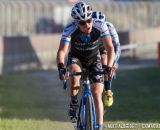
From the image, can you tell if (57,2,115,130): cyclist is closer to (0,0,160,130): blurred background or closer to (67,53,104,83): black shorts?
(67,53,104,83): black shorts

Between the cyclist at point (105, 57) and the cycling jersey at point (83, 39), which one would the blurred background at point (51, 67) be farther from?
the cycling jersey at point (83, 39)

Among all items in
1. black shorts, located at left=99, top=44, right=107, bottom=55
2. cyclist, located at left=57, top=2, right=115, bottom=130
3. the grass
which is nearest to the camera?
cyclist, located at left=57, top=2, right=115, bottom=130

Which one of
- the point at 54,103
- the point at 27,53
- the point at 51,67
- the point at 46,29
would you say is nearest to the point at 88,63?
the point at 54,103

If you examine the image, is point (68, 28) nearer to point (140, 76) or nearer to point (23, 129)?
point (23, 129)

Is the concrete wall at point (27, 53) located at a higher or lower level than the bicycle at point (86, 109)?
lower

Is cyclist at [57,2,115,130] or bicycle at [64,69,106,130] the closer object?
bicycle at [64,69,106,130]

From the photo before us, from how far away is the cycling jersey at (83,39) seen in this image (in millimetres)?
10867

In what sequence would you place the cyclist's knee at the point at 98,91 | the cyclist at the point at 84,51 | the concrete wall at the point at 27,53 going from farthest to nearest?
the concrete wall at the point at 27,53 → the cyclist's knee at the point at 98,91 → the cyclist at the point at 84,51

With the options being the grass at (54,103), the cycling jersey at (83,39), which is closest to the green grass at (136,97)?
the grass at (54,103)

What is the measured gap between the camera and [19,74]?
24.3m

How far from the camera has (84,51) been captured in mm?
11031

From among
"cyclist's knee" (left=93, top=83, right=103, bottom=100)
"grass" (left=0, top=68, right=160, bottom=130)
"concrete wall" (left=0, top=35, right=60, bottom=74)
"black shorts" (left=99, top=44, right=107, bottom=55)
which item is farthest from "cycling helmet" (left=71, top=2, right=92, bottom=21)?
"concrete wall" (left=0, top=35, right=60, bottom=74)

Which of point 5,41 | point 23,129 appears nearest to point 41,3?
point 5,41

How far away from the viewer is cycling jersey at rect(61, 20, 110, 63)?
35.7ft
